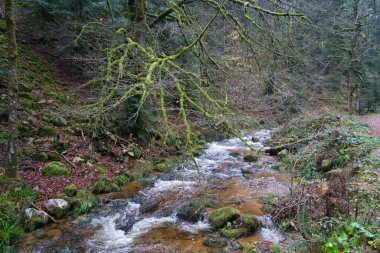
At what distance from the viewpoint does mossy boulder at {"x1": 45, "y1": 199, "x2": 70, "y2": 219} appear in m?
6.57

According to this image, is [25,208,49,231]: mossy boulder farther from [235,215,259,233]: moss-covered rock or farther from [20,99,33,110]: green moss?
[20,99,33,110]: green moss

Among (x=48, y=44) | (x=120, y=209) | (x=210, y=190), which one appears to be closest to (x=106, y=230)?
(x=120, y=209)

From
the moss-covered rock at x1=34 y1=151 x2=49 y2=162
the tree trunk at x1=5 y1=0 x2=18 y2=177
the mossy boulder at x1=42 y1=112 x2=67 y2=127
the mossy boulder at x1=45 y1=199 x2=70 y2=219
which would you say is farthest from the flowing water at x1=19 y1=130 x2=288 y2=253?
the mossy boulder at x1=42 y1=112 x2=67 y2=127

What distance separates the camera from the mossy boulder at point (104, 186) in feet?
26.3

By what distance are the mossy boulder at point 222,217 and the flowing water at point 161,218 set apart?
0.59ft

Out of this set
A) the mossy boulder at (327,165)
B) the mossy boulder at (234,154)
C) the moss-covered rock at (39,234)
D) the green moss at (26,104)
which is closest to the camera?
the moss-covered rock at (39,234)

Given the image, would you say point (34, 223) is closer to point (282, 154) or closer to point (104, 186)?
point (104, 186)

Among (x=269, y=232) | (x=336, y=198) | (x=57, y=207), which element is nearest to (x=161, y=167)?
(x=57, y=207)

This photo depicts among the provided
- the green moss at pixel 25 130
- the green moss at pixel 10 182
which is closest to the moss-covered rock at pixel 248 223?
the green moss at pixel 10 182

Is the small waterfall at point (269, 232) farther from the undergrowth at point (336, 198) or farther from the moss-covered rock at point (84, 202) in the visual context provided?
the moss-covered rock at point (84, 202)

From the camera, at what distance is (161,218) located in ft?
23.2

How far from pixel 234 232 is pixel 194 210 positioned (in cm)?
138

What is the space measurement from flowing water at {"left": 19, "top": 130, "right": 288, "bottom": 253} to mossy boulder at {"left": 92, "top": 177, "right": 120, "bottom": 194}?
23 centimetres

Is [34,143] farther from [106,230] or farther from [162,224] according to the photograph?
[162,224]
